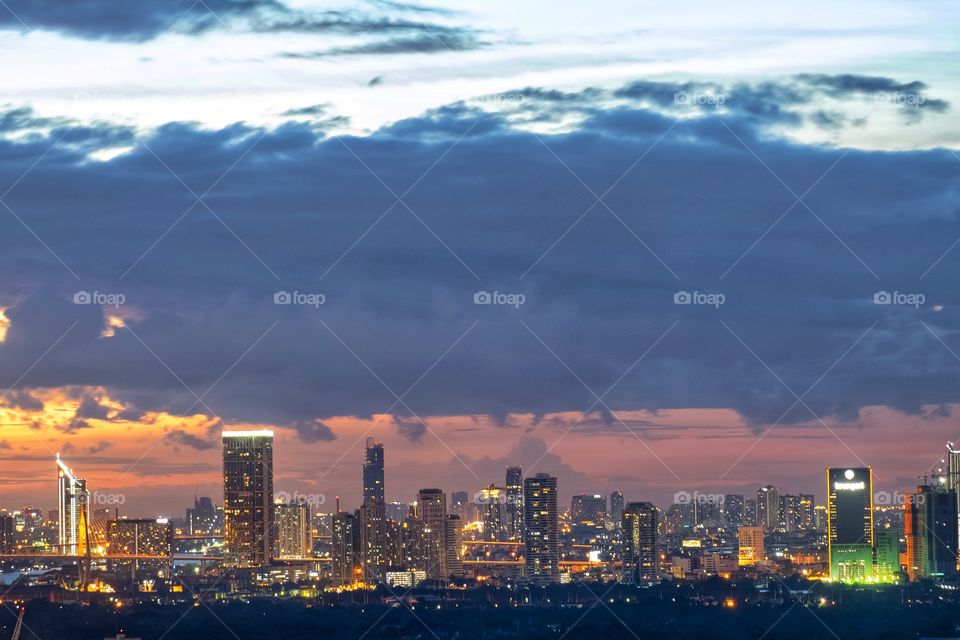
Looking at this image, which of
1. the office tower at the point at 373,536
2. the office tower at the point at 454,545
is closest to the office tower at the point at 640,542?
the office tower at the point at 454,545

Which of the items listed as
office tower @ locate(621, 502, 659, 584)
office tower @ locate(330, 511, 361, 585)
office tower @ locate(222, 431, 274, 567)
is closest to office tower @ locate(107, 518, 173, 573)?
office tower @ locate(222, 431, 274, 567)

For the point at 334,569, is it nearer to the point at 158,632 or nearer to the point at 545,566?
the point at 545,566

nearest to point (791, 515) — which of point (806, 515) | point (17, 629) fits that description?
point (806, 515)

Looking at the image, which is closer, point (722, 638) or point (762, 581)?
point (722, 638)

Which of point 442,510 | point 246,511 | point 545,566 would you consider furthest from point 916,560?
point 246,511

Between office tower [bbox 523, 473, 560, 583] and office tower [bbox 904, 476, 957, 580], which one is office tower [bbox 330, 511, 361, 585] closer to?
office tower [bbox 523, 473, 560, 583]
